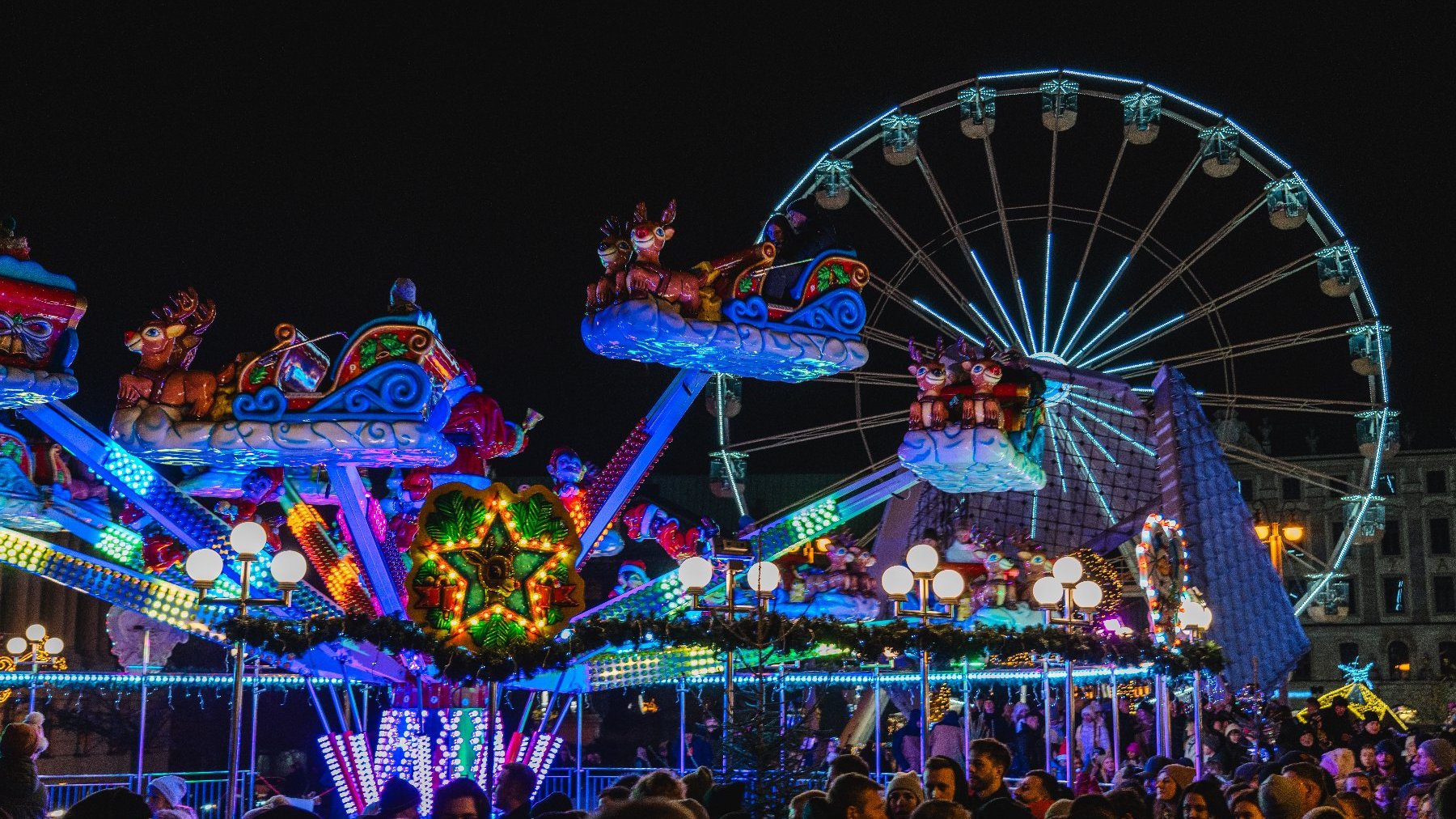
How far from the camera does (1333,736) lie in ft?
47.6

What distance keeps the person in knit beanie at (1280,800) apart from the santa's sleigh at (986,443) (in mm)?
6830

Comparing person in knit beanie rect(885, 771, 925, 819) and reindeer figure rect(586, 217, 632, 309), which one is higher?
reindeer figure rect(586, 217, 632, 309)

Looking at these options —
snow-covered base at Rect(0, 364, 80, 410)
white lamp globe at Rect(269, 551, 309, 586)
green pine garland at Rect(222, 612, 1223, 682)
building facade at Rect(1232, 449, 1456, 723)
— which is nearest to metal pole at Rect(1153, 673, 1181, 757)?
green pine garland at Rect(222, 612, 1223, 682)

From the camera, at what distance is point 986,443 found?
540 inches

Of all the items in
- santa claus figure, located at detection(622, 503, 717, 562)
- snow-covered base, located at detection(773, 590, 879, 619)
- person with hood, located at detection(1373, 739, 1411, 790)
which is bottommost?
person with hood, located at detection(1373, 739, 1411, 790)

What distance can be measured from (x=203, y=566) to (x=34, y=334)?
351cm

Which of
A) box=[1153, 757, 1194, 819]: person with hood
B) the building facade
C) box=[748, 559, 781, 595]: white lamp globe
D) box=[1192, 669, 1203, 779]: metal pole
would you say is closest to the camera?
box=[1153, 757, 1194, 819]: person with hood

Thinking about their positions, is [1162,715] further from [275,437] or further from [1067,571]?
[275,437]

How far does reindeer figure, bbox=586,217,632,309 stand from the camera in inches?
509

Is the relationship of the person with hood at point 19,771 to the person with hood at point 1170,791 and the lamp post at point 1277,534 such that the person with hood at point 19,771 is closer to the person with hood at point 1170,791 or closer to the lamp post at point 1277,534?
the person with hood at point 1170,791

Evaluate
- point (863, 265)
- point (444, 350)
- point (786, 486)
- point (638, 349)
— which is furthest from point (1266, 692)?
point (786, 486)

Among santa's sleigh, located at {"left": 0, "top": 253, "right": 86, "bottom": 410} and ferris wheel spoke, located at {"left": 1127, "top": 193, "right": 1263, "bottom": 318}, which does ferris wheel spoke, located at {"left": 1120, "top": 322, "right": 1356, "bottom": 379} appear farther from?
santa's sleigh, located at {"left": 0, "top": 253, "right": 86, "bottom": 410}

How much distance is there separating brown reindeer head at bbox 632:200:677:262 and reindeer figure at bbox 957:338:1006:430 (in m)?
3.14

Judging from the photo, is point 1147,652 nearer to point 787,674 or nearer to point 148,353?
point 787,674
